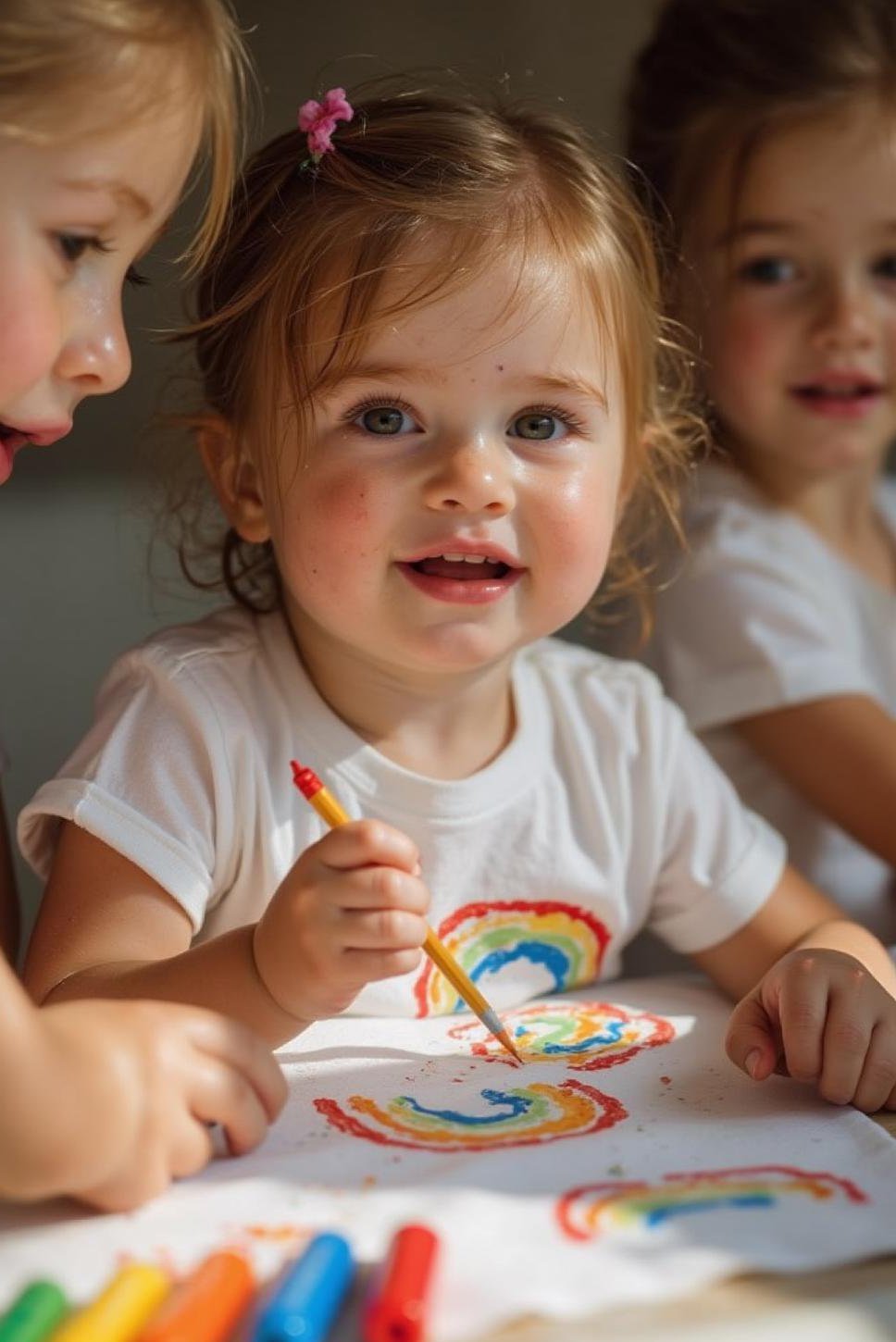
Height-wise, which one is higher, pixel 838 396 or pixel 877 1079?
pixel 838 396

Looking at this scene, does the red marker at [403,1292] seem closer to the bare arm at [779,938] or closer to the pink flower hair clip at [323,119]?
the bare arm at [779,938]

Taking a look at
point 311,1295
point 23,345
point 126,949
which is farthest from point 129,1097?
point 23,345

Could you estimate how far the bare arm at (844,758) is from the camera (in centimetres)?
115

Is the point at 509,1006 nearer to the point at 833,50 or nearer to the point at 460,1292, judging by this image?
the point at 460,1292

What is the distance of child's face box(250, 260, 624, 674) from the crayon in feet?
1.27

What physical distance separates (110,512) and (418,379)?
0.46 meters

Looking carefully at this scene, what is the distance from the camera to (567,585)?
0.93 meters

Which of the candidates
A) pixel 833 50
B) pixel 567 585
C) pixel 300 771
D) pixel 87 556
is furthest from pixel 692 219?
pixel 300 771

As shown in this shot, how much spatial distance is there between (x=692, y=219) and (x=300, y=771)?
0.62 m

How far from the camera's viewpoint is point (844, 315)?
1.17 m

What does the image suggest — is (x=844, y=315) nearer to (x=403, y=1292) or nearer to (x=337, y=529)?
(x=337, y=529)

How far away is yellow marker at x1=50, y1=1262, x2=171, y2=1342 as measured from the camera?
56 centimetres

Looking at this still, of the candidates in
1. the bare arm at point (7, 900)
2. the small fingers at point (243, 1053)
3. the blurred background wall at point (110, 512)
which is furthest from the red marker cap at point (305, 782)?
the blurred background wall at point (110, 512)

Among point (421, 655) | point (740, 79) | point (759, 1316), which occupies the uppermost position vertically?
point (740, 79)
